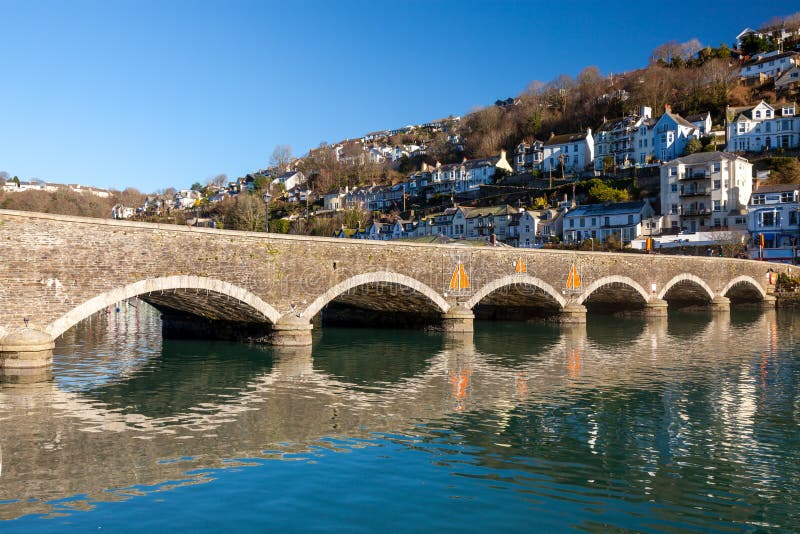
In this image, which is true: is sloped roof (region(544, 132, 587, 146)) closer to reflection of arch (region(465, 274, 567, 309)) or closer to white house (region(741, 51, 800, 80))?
white house (region(741, 51, 800, 80))

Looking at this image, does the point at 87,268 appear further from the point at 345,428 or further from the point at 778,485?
the point at 778,485

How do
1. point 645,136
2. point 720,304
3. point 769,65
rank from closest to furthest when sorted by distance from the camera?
point 720,304 → point 645,136 → point 769,65

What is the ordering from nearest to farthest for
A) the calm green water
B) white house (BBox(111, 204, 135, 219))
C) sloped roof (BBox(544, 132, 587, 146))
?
the calm green water → sloped roof (BBox(544, 132, 587, 146)) → white house (BBox(111, 204, 135, 219))

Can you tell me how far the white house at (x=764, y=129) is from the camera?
90.9 metres

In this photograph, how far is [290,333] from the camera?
90.3 ft

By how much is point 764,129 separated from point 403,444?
319ft

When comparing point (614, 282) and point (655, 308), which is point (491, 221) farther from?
point (614, 282)

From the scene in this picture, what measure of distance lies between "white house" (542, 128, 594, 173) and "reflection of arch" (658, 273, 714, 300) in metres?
64.3

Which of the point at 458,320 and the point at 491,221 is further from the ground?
the point at 491,221

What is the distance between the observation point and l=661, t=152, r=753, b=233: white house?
7938cm

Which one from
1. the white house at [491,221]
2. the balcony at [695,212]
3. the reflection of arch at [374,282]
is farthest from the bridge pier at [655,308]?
the white house at [491,221]

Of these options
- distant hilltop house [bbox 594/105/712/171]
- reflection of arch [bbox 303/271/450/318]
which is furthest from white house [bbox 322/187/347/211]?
reflection of arch [bbox 303/271/450/318]

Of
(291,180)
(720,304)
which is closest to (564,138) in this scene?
(720,304)

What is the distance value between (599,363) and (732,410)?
29.2 feet
